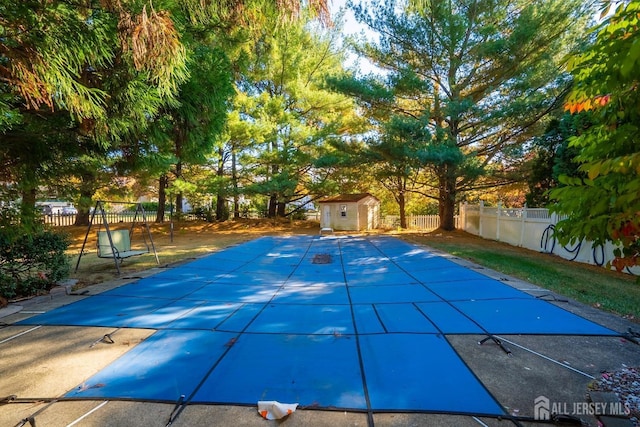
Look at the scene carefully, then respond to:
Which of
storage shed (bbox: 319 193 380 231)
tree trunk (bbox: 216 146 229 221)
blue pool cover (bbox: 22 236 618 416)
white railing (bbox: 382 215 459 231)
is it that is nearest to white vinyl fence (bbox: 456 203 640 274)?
white railing (bbox: 382 215 459 231)

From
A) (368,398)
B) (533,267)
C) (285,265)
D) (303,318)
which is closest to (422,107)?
(533,267)

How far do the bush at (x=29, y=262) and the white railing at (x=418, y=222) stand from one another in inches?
631

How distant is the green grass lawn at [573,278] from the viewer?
443cm

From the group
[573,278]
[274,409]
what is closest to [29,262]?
[274,409]

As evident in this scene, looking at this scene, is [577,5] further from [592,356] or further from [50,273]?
[50,273]

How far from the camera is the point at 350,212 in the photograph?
1708 centimetres

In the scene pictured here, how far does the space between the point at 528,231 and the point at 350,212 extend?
28.7 ft

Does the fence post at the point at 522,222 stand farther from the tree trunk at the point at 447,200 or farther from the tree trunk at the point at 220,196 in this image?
the tree trunk at the point at 220,196

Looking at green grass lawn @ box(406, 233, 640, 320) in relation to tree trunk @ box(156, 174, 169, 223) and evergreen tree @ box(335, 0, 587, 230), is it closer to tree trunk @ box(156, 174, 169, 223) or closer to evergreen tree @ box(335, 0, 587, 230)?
evergreen tree @ box(335, 0, 587, 230)

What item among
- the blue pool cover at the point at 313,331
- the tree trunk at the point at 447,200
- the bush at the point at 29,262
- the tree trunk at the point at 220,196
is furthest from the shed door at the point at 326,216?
the bush at the point at 29,262

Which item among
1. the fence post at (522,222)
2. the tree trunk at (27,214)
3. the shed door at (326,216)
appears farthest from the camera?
the shed door at (326,216)

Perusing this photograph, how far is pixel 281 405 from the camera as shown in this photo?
6.66 ft

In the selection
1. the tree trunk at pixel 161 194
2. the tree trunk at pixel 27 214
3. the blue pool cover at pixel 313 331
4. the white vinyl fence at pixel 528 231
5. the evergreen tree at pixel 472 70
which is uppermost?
the evergreen tree at pixel 472 70

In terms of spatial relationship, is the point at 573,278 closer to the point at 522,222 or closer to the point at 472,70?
the point at 522,222
